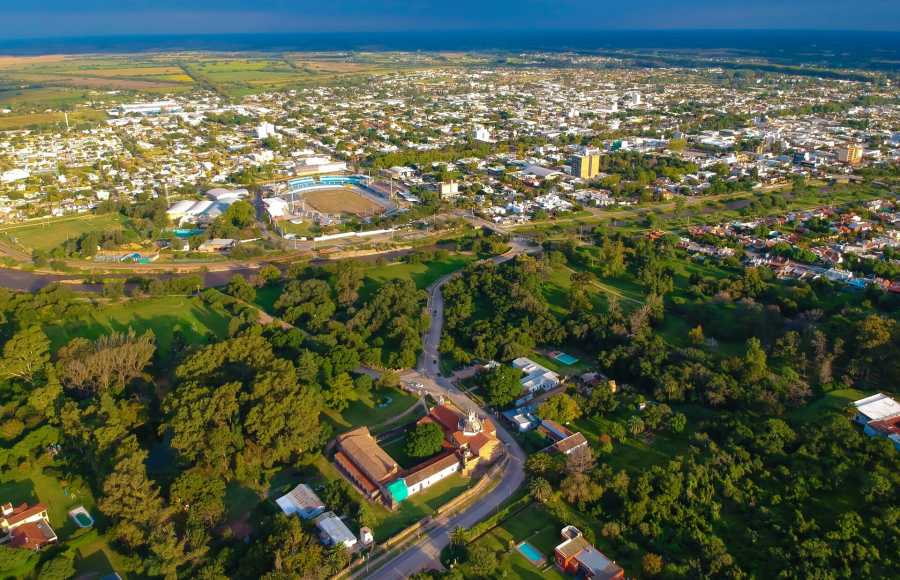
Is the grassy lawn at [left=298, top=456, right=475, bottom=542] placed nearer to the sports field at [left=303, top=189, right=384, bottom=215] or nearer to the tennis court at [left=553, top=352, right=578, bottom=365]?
the tennis court at [left=553, top=352, right=578, bottom=365]

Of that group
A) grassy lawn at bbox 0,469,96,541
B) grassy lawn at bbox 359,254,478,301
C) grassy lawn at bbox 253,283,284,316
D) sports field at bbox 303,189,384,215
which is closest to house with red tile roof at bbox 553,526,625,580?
grassy lawn at bbox 0,469,96,541

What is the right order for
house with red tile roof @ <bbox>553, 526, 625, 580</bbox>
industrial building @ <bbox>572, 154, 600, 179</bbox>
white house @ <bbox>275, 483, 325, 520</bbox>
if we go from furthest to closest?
industrial building @ <bbox>572, 154, 600, 179</bbox>, white house @ <bbox>275, 483, 325, 520</bbox>, house with red tile roof @ <bbox>553, 526, 625, 580</bbox>

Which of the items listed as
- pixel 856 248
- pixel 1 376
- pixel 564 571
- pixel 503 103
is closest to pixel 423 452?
pixel 564 571

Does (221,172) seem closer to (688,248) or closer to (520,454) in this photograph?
(688,248)

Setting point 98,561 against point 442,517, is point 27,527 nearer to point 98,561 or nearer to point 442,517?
point 98,561

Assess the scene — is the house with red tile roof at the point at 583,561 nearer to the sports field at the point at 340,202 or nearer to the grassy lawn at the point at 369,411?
the grassy lawn at the point at 369,411

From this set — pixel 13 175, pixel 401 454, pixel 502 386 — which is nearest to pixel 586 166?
pixel 502 386

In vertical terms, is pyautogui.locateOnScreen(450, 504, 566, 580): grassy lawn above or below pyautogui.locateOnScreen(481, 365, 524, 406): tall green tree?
below

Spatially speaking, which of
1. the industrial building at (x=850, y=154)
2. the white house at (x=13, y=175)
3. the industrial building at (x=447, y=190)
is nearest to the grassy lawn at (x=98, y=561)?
the industrial building at (x=447, y=190)
